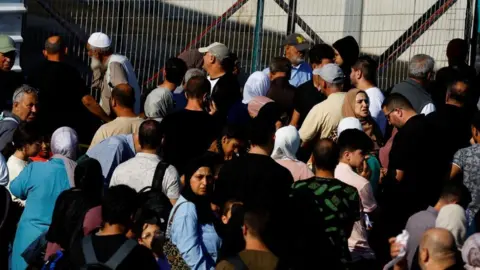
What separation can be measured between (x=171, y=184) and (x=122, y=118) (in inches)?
63.2

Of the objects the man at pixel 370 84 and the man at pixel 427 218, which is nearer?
the man at pixel 427 218

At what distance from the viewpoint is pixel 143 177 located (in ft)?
38.3

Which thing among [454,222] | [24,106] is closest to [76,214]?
[454,222]

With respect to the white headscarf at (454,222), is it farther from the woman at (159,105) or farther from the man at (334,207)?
the woman at (159,105)

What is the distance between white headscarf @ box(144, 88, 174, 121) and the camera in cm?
1336

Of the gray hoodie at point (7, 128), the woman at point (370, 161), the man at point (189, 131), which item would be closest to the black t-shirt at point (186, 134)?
the man at point (189, 131)

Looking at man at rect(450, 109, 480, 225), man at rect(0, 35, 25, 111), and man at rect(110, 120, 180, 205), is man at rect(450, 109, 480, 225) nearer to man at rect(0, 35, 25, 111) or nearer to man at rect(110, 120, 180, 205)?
man at rect(110, 120, 180, 205)

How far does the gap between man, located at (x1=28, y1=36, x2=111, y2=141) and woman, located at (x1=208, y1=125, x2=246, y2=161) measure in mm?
2130

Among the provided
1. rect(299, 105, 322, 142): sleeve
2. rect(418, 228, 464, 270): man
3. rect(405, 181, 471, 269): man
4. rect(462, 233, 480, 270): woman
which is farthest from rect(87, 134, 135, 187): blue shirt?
rect(462, 233, 480, 270): woman

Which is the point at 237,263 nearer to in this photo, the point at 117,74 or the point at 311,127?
the point at 311,127

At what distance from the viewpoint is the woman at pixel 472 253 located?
9258 mm

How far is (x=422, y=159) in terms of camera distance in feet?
41.0

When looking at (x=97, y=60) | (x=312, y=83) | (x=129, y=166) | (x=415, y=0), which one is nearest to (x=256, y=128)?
(x=129, y=166)

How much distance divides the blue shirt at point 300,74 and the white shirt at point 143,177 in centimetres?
368
